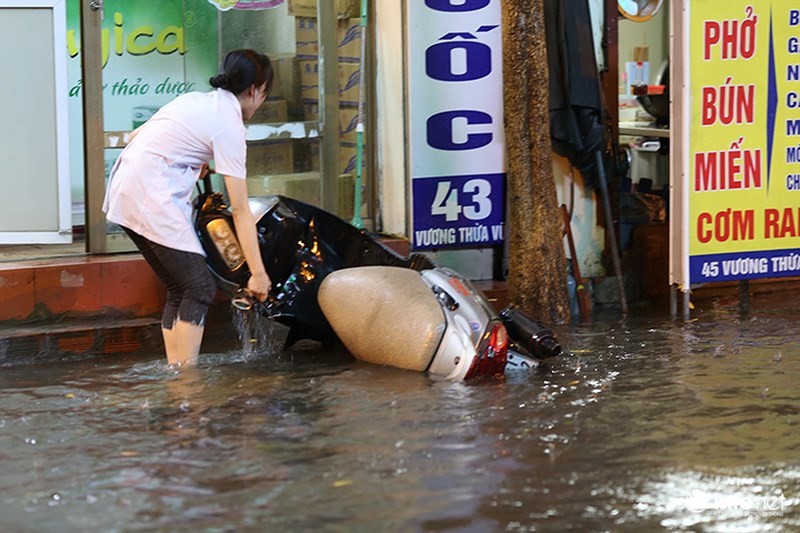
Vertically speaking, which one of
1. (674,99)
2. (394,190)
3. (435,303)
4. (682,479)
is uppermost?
(674,99)

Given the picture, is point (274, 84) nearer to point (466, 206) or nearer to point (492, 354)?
point (466, 206)

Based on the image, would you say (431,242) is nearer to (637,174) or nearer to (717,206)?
(717,206)

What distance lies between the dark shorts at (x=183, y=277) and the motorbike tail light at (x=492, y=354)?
1445 millimetres

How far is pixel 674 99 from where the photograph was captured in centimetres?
849

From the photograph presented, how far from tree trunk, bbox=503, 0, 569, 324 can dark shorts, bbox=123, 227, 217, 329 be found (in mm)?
2505

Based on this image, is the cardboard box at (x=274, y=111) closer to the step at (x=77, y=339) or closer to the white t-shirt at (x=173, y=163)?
the step at (x=77, y=339)

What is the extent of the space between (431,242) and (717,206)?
77.5 inches

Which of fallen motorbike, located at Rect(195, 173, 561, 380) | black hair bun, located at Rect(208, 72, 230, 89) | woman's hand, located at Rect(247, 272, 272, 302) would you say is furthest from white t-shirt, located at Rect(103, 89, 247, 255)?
fallen motorbike, located at Rect(195, 173, 561, 380)

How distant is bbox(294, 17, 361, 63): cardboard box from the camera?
29.3 feet

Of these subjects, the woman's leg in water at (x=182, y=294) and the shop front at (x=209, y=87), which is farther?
the shop front at (x=209, y=87)

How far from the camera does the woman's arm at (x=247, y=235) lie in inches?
255

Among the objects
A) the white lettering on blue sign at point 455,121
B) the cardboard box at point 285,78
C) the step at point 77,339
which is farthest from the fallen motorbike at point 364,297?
the cardboard box at point 285,78

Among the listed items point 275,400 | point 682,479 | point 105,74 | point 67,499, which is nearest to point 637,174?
point 105,74

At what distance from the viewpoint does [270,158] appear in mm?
8984
